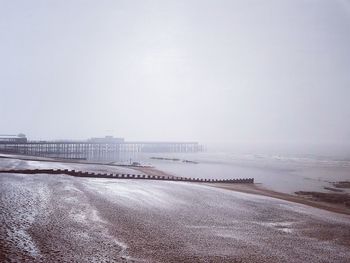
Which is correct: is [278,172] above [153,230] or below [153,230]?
below

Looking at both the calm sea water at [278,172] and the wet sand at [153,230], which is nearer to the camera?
the wet sand at [153,230]

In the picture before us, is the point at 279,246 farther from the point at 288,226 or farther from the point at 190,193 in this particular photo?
the point at 190,193

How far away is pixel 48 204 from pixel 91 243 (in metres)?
4.90

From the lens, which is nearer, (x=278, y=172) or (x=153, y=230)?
(x=153, y=230)

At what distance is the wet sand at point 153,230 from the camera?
7.69 meters

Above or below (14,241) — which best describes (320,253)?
below

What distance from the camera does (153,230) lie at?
997cm

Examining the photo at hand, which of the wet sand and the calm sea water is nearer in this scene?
the wet sand

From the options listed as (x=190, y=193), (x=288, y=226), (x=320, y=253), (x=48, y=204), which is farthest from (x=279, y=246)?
(x=190, y=193)

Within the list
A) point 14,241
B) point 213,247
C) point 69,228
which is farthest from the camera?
point 69,228

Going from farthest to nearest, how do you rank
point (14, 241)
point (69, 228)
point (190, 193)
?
point (190, 193)
point (69, 228)
point (14, 241)

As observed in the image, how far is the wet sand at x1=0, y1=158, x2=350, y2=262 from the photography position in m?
7.69

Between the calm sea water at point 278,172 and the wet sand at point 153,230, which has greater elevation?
the wet sand at point 153,230

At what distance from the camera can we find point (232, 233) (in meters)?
10.3
